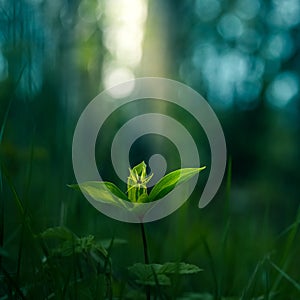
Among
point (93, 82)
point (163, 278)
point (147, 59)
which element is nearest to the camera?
point (163, 278)

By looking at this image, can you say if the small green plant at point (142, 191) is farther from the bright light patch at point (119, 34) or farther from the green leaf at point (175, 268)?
the bright light patch at point (119, 34)

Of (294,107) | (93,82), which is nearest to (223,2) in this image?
(294,107)

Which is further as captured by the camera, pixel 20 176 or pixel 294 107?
pixel 294 107

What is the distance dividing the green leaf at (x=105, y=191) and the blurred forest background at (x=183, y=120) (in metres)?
0.06

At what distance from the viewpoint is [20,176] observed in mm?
1453

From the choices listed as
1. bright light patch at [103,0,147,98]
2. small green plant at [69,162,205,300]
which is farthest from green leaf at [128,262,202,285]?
bright light patch at [103,0,147,98]

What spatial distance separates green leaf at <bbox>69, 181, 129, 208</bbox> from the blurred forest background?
64 millimetres

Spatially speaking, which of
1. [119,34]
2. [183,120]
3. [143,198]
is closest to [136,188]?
[143,198]

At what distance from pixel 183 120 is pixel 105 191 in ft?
14.9

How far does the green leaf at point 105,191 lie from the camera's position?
1.75ft

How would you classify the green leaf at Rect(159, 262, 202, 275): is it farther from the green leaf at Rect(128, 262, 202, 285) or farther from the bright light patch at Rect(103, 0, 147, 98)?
the bright light patch at Rect(103, 0, 147, 98)

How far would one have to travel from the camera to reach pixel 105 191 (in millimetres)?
539

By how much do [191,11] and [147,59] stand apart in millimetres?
3464

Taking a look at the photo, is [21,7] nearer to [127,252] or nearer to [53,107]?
[53,107]
